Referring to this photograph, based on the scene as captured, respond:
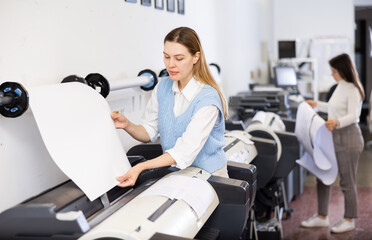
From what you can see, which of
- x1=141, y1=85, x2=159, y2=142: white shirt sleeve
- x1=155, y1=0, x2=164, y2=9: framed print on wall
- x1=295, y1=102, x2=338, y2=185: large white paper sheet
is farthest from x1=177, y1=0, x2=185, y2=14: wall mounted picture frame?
x1=141, y1=85, x2=159, y2=142: white shirt sleeve

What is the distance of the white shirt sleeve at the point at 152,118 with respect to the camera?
217cm

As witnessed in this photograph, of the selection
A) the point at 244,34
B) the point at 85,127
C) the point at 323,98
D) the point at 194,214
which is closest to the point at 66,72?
the point at 85,127

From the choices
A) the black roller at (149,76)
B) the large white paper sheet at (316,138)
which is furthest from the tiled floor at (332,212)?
the black roller at (149,76)

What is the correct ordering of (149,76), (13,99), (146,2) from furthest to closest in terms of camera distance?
1. (146,2)
2. (149,76)
3. (13,99)

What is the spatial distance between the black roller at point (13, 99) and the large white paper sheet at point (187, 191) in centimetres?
47

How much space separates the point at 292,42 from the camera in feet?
24.6

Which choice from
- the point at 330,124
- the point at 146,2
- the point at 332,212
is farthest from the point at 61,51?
the point at 332,212

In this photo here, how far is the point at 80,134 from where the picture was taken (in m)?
1.67

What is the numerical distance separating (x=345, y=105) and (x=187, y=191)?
9.17 ft

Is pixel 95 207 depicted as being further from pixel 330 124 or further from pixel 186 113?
pixel 330 124

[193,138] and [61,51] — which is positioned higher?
[61,51]

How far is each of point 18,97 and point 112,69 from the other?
36.7 inches

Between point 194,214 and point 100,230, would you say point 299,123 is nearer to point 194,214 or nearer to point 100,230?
point 194,214

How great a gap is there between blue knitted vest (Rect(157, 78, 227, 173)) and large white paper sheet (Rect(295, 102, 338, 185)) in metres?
1.77
